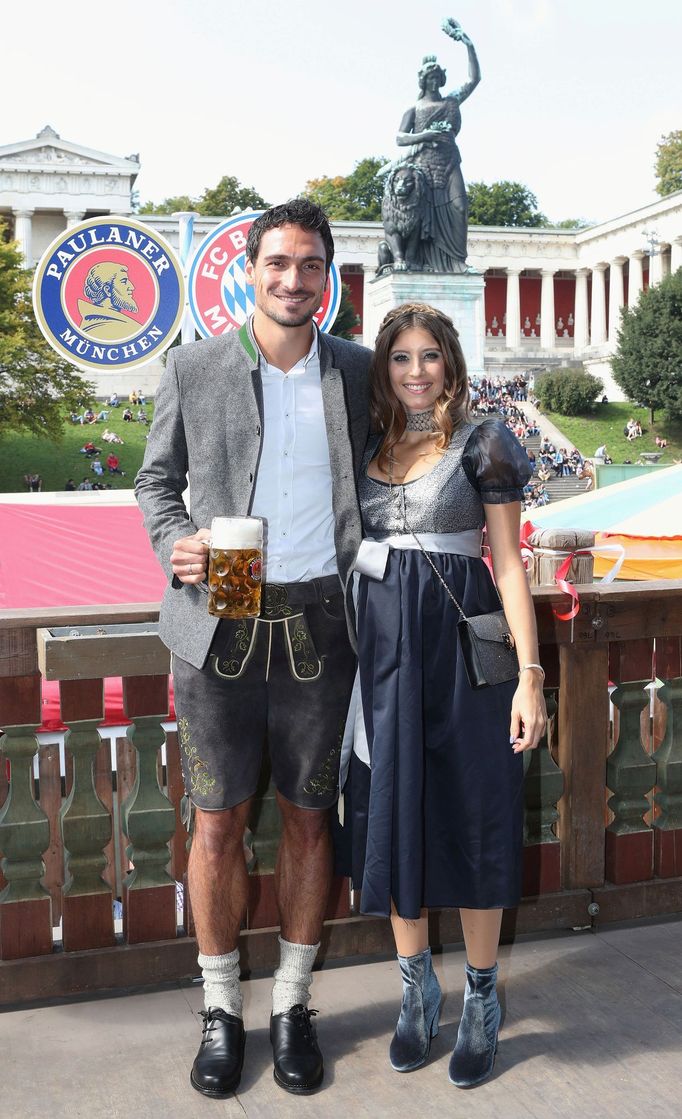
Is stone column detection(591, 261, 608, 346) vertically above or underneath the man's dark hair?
above

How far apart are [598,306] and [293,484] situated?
90831 millimetres

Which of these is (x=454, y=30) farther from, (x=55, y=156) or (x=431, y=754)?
(x=55, y=156)

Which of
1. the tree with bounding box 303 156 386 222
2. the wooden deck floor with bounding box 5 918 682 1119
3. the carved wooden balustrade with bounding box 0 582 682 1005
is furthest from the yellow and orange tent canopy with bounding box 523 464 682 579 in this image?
the tree with bounding box 303 156 386 222

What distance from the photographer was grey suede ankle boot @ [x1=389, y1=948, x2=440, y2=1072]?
3520 millimetres

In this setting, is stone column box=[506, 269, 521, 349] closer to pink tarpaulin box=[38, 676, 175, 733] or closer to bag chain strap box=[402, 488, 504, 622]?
pink tarpaulin box=[38, 676, 175, 733]

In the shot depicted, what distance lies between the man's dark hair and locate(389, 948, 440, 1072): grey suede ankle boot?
2.05 meters

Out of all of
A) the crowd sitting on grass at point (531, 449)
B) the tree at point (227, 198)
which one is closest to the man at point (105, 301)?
the crowd sitting on grass at point (531, 449)

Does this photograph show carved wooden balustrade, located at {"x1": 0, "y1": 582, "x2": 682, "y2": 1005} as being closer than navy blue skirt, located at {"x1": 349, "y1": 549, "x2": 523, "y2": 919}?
No

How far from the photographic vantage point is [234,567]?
10.3 ft

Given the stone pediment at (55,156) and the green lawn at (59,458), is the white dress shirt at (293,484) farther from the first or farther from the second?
the stone pediment at (55,156)

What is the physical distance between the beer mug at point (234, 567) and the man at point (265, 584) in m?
0.22

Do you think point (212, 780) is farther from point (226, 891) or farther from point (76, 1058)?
point (76, 1058)

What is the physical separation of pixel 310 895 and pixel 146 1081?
0.68 meters

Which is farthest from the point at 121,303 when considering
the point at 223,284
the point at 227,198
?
the point at 227,198
